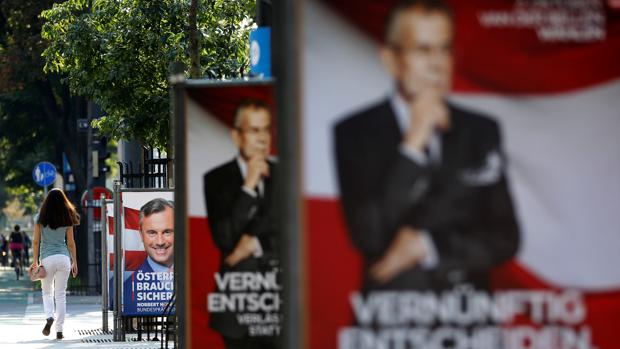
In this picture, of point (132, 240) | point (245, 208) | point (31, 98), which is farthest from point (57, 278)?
point (31, 98)

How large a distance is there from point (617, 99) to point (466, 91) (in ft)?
1.67

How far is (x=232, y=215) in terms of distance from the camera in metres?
9.02

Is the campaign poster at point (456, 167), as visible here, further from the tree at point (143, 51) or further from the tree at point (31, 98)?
the tree at point (31, 98)

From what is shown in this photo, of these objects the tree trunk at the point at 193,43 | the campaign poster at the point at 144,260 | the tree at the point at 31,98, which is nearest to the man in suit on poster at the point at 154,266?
the campaign poster at the point at 144,260

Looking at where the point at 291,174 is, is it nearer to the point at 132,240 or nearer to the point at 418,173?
the point at 418,173

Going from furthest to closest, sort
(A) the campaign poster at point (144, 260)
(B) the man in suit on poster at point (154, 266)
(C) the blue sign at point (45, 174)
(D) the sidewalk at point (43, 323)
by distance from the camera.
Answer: (C) the blue sign at point (45, 174)
(D) the sidewalk at point (43, 323)
(A) the campaign poster at point (144, 260)
(B) the man in suit on poster at point (154, 266)

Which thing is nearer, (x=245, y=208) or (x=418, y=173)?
(x=418, y=173)

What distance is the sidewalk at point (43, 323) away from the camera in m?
18.8

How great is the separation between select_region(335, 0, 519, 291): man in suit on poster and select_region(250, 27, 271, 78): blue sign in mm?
5833

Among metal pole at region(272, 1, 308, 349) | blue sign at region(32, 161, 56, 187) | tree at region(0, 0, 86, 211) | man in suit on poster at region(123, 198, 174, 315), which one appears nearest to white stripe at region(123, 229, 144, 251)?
man in suit on poster at region(123, 198, 174, 315)

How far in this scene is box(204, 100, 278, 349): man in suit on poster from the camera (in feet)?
28.5

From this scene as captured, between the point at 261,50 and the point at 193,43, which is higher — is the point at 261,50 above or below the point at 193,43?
below

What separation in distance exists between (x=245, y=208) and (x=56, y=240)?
31.1 feet

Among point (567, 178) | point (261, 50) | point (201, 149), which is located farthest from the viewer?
point (261, 50)
